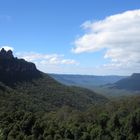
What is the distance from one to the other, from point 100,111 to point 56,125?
1867 centimetres

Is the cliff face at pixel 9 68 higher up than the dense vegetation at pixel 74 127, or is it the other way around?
the cliff face at pixel 9 68

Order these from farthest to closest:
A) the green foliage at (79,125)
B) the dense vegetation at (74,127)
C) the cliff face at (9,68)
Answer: the cliff face at (9,68)
the green foliage at (79,125)
the dense vegetation at (74,127)

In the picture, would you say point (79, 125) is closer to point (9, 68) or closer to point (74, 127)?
point (74, 127)

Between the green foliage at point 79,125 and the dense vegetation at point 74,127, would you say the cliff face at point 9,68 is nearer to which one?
the green foliage at point 79,125

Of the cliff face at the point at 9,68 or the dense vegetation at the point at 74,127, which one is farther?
the cliff face at the point at 9,68

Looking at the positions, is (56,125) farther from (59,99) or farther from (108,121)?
(59,99)

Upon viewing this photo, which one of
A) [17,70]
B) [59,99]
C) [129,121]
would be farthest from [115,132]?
[17,70]

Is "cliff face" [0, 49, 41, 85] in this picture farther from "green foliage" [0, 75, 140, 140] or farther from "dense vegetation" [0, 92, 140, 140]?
"dense vegetation" [0, 92, 140, 140]

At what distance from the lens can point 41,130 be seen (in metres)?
93.9

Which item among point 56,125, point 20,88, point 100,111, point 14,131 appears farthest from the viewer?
point 20,88

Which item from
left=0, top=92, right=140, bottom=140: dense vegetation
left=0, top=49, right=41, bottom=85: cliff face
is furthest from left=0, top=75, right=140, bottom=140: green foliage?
left=0, top=49, right=41, bottom=85: cliff face

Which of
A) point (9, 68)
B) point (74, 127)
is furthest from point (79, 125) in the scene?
point (9, 68)

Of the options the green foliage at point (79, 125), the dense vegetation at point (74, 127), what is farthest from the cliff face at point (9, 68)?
the dense vegetation at point (74, 127)

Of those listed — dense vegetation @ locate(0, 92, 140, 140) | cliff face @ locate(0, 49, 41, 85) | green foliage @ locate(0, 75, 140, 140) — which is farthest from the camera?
cliff face @ locate(0, 49, 41, 85)
